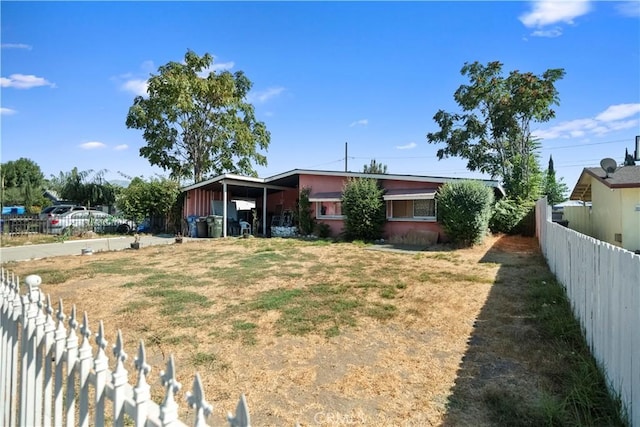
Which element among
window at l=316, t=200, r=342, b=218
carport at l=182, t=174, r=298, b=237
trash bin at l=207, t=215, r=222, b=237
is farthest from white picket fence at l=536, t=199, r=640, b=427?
carport at l=182, t=174, r=298, b=237

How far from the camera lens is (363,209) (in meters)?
15.5

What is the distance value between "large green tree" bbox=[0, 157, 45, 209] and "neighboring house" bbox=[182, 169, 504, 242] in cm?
2669

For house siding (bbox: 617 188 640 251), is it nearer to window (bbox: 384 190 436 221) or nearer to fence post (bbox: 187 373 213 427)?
window (bbox: 384 190 436 221)

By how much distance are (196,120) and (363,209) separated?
64.4 feet

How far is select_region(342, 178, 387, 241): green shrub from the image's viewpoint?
611 inches

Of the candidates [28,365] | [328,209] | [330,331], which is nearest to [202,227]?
[328,209]

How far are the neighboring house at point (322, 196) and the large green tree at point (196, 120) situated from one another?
831cm

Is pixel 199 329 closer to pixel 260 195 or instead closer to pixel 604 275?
pixel 604 275

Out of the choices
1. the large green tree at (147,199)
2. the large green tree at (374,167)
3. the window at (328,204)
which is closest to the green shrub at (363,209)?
the window at (328,204)

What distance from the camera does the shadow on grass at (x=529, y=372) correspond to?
264cm

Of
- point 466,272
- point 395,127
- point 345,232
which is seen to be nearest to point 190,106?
point 395,127

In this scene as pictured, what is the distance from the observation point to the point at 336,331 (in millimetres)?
4590

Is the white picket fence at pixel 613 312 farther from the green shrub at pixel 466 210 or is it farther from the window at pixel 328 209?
the window at pixel 328 209

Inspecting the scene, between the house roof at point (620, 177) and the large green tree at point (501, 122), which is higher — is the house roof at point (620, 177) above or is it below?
below
